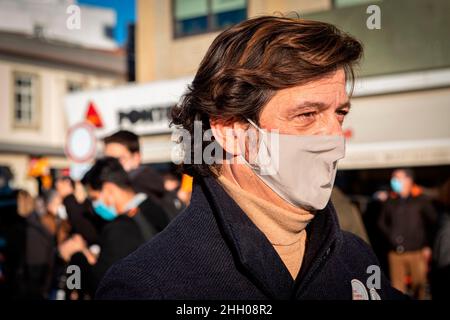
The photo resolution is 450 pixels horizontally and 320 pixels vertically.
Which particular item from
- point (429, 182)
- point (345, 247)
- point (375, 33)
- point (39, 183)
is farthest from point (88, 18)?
point (345, 247)

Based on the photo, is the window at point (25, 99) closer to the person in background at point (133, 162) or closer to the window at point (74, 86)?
the window at point (74, 86)

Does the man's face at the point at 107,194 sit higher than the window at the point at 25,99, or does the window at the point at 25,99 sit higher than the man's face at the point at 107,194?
the window at the point at 25,99

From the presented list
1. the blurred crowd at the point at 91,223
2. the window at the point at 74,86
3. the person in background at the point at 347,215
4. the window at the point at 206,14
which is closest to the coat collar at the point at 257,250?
the blurred crowd at the point at 91,223

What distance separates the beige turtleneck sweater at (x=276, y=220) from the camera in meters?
1.68

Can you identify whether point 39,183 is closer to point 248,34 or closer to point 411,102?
point 411,102

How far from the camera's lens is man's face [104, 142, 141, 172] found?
15.9 ft

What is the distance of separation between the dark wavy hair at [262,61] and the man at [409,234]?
261 inches

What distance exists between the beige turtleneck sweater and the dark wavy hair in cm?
12

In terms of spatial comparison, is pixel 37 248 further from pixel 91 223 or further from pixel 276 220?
pixel 276 220

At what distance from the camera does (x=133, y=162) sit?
4.86 meters

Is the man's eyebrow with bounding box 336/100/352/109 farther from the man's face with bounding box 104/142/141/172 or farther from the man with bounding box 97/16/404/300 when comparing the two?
Result: the man's face with bounding box 104/142/141/172
